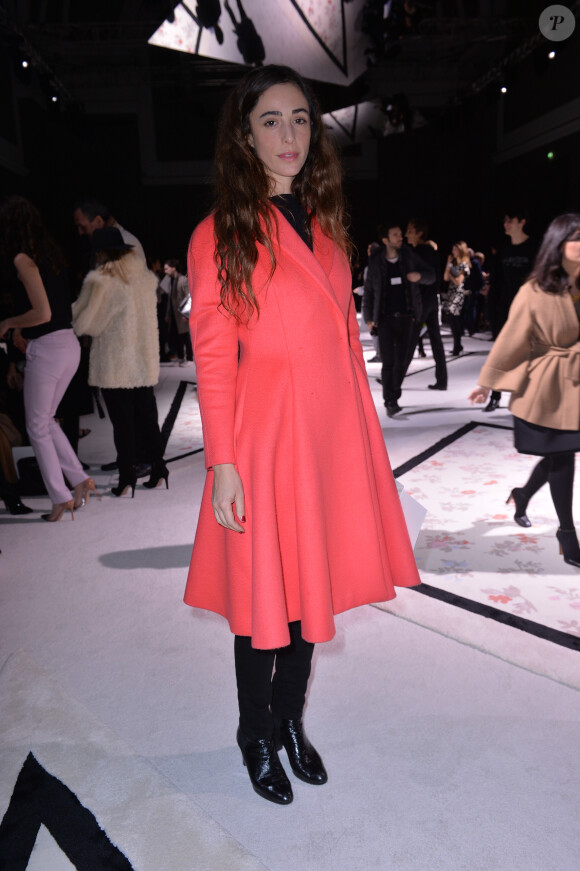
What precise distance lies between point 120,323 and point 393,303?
2.58m

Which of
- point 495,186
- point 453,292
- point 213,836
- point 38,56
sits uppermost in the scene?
point 38,56

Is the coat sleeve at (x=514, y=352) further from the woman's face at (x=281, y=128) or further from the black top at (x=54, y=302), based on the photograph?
the black top at (x=54, y=302)

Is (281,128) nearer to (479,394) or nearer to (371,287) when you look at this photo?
(479,394)

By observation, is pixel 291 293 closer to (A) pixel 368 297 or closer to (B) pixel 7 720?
(B) pixel 7 720

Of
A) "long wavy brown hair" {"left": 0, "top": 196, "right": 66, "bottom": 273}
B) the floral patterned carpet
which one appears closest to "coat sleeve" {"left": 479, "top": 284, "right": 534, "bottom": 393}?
the floral patterned carpet

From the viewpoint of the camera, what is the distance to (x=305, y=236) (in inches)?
56.9

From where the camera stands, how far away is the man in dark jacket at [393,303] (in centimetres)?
550

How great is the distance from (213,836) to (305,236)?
134 centimetres

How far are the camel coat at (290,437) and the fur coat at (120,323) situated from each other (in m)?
2.35

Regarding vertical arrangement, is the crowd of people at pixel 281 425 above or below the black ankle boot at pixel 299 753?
above

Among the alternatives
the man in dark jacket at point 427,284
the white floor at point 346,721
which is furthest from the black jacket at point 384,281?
the white floor at point 346,721

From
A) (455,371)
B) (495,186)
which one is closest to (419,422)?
(455,371)

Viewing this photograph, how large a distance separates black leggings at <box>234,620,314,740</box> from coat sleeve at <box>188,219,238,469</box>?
0.47 m

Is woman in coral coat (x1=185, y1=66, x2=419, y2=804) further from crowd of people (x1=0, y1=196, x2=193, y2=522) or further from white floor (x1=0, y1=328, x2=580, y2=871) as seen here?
crowd of people (x1=0, y1=196, x2=193, y2=522)
